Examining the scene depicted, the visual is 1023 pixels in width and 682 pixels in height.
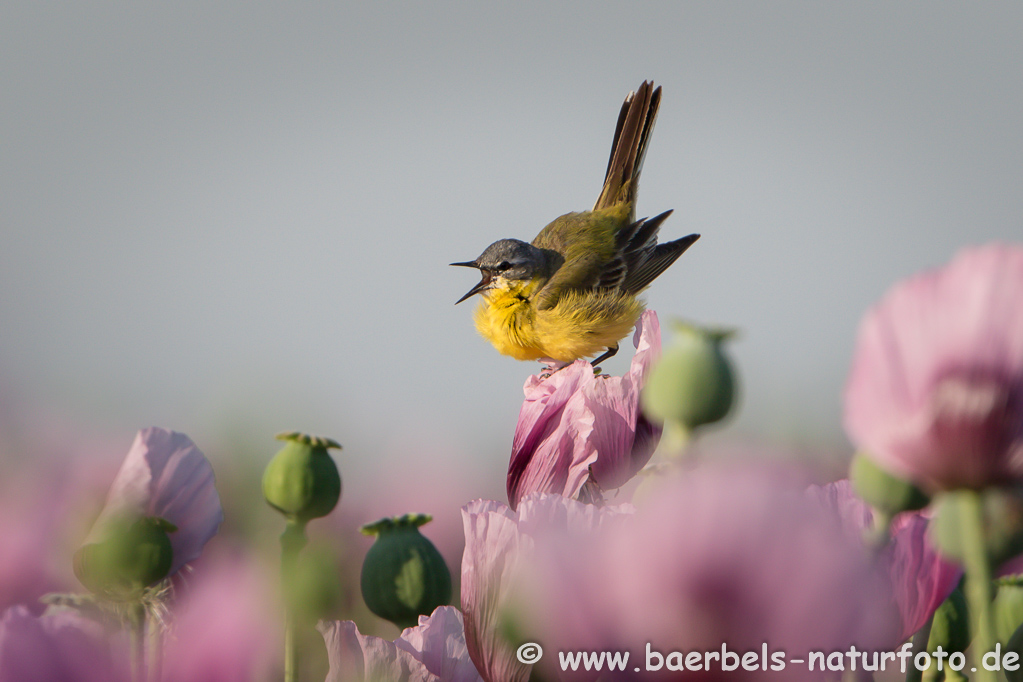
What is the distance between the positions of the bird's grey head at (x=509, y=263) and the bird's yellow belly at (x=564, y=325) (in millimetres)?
360

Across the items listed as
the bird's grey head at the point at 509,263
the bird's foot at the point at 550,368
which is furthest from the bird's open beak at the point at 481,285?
the bird's foot at the point at 550,368

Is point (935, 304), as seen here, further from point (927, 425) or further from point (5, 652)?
point (5, 652)

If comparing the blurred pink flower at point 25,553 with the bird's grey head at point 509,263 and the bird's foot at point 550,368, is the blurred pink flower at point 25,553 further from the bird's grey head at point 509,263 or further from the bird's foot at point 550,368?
the bird's grey head at point 509,263

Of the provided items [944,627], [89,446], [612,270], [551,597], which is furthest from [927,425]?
[612,270]

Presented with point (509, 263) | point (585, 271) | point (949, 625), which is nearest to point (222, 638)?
point (949, 625)

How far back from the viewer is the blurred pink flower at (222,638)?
0.46 meters

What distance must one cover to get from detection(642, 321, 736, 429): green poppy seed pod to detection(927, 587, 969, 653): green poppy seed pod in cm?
28

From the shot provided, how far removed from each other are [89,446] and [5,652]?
2.14 ft

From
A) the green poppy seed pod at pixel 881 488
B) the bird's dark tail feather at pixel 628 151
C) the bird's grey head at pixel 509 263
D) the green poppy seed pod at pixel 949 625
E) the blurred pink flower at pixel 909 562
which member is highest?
the bird's dark tail feather at pixel 628 151

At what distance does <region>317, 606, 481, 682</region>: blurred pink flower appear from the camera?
0.63m

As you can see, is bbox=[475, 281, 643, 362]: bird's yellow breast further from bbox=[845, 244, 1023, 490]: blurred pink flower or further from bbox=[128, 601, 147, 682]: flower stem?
bbox=[845, 244, 1023, 490]: blurred pink flower

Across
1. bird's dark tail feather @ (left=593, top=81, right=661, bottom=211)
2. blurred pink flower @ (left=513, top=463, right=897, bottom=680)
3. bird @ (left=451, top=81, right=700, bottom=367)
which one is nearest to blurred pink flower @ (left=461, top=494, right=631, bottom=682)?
blurred pink flower @ (left=513, top=463, right=897, bottom=680)

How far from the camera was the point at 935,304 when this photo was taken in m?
0.38

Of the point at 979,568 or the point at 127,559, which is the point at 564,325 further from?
the point at 979,568
